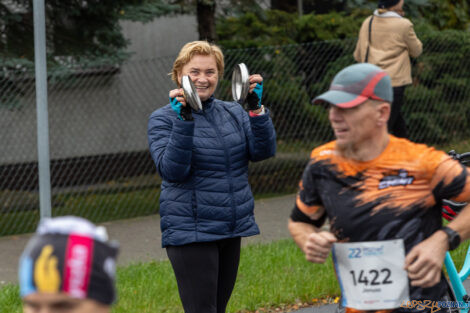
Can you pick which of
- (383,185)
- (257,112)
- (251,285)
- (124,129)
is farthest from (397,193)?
(124,129)

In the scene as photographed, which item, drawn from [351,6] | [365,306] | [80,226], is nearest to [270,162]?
[351,6]

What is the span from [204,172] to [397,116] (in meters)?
5.66

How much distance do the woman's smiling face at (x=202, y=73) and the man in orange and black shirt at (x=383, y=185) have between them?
135 cm

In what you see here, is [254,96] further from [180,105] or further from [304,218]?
[304,218]

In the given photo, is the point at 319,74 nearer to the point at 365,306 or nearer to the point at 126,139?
the point at 126,139

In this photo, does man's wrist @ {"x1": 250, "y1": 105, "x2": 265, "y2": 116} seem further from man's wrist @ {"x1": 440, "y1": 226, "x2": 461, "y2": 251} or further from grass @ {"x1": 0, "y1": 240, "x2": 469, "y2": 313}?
grass @ {"x1": 0, "y1": 240, "x2": 469, "y2": 313}

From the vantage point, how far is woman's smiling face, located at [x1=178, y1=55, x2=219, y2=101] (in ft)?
14.3

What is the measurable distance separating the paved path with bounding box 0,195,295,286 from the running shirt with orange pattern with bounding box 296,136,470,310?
4.73 m

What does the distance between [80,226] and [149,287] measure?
14.1 ft

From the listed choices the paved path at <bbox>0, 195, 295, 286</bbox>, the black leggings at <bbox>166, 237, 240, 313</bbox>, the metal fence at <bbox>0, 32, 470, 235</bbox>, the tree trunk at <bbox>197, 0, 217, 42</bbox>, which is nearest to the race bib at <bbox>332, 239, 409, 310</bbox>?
the black leggings at <bbox>166, 237, 240, 313</bbox>

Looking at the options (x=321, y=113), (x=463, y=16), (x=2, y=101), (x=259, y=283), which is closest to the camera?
(x=259, y=283)

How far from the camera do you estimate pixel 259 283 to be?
21.4ft

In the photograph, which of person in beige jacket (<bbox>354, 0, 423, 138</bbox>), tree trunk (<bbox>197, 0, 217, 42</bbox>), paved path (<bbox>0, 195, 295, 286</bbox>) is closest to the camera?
paved path (<bbox>0, 195, 295, 286</bbox>)

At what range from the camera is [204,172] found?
4273 millimetres
